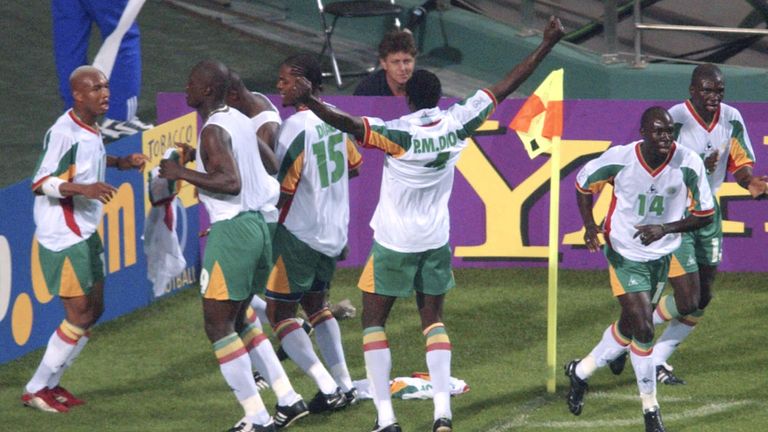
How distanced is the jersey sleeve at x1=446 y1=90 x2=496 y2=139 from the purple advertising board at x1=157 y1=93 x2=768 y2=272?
131 inches

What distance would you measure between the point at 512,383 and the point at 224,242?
2402 mm

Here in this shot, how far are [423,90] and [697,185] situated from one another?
5.78 ft

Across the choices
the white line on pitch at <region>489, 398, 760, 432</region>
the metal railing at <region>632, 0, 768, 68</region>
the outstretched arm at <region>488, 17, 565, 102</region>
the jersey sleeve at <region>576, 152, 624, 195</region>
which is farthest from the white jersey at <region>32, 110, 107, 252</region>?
the metal railing at <region>632, 0, 768, 68</region>

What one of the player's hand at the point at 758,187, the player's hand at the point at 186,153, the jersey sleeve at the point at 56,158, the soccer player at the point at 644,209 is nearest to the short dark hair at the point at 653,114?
the soccer player at the point at 644,209

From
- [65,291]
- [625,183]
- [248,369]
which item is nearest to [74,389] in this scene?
[65,291]

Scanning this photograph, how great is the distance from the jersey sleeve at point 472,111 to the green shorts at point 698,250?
1.70 metres

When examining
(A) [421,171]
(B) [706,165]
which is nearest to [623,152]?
(B) [706,165]

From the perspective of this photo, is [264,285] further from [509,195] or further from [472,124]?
[509,195]

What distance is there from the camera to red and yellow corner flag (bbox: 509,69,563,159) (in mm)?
9352

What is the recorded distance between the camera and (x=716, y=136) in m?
9.74

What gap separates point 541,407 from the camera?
365 inches

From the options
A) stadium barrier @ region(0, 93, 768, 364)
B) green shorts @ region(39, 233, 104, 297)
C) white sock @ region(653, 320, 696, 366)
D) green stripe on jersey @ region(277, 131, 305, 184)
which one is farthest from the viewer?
stadium barrier @ region(0, 93, 768, 364)

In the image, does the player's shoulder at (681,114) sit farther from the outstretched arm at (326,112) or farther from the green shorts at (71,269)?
the green shorts at (71,269)

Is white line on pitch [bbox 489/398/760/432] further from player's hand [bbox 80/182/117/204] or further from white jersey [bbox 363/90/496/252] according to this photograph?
player's hand [bbox 80/182/117/204]
